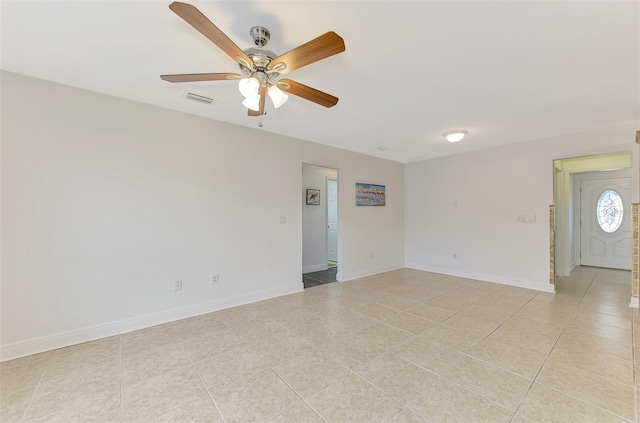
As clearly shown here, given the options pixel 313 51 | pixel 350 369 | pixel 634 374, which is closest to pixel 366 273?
pixel 350 369

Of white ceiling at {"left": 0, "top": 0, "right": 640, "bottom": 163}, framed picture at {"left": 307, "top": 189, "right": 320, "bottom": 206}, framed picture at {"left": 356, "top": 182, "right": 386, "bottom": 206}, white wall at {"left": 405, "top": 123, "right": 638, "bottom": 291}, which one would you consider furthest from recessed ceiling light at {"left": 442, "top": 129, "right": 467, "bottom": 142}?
framed picture at {"left": 307, "top": 189, "right": 320, "bottom": 206}

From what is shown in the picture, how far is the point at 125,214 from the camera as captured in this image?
9.04ft

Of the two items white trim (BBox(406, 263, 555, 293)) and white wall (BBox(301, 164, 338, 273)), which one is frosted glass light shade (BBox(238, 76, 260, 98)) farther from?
white trim (BBox(406, 263, 555, 293))

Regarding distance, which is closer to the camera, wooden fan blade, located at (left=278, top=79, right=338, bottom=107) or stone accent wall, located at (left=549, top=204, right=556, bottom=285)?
wooden fan blade, located at (left=278, top=79, right=338, bottom=107)

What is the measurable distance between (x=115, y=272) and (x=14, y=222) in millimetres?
887

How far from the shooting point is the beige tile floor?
5.38ft

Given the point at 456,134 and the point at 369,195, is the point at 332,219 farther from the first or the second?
the point at 456,134

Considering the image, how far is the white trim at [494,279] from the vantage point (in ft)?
13.5

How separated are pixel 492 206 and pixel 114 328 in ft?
19.2

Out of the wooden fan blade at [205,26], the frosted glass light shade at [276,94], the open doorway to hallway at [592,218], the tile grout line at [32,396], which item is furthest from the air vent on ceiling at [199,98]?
the open doorway to hallway at [592,218]

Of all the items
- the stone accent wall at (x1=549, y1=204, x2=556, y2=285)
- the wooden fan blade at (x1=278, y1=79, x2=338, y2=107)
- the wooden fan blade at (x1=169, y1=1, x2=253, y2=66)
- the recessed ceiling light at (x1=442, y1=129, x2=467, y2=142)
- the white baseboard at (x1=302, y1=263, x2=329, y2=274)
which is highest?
the recessed ceiling light at (x1=442, y1=129, x2=467, y2=142)

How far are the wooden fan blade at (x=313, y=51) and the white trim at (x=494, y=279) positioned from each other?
16.0 feet

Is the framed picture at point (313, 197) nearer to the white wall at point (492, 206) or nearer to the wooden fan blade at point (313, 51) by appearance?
the white wall at point (492, 206)

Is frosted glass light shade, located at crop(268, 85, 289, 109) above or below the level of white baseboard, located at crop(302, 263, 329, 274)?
above
